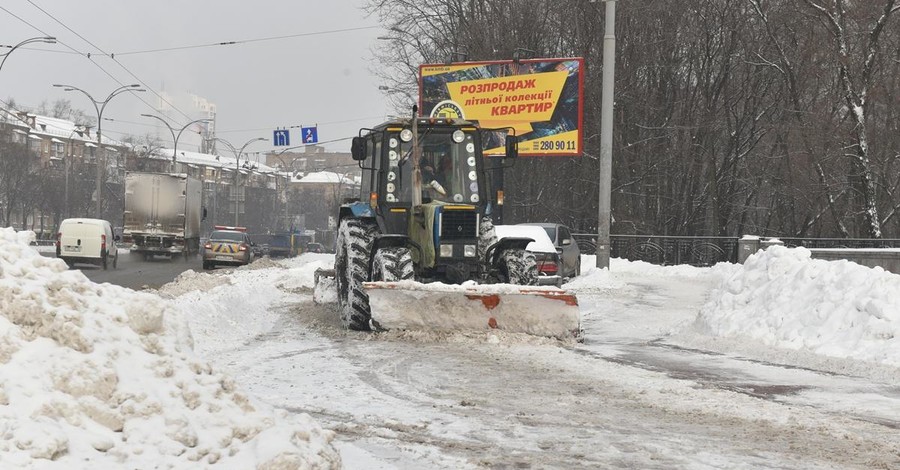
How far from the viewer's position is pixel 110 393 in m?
4.55

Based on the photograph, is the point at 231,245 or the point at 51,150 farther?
the point at 51,150

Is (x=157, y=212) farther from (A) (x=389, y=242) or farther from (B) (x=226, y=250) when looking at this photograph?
(A) (x=389, y=242)

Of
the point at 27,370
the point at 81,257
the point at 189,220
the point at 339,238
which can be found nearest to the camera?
the point at 27,370

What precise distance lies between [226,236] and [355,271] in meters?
27.4

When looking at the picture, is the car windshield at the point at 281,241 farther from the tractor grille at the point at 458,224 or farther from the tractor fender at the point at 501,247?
the tractor grille at the point at 458,224

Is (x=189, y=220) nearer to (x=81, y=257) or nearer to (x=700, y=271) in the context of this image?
(x=81, y=257)

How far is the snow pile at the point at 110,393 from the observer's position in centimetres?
414

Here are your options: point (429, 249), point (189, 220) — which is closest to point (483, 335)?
point (429, 249)

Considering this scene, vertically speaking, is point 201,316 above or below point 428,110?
below

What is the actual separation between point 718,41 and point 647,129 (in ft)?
15.7

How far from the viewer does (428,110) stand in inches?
1275

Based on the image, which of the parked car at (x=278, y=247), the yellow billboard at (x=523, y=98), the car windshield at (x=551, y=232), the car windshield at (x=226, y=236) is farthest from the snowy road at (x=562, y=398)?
the parked car at (x=278, y=247)

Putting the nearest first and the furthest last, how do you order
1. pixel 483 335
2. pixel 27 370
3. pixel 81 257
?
pixel 27 370, pixel 483 335, pixel 81 257

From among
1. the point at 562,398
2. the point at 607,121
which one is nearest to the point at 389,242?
the point at 562,398
